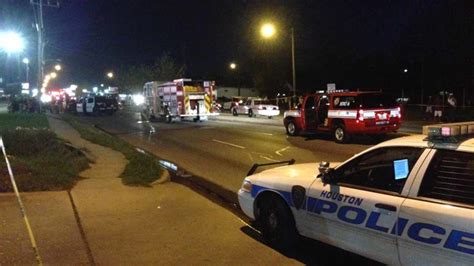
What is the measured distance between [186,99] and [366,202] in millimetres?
27675

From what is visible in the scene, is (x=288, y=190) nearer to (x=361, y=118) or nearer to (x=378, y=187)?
(x=378, y=187)

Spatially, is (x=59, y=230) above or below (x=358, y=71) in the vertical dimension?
below

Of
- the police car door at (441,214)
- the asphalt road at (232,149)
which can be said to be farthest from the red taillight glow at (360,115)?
the police car door at (441,214)

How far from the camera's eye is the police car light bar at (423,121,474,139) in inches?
183

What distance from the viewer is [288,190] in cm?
609

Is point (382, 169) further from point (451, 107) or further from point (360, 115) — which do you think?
point (451, 107)

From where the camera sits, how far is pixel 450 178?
454cm

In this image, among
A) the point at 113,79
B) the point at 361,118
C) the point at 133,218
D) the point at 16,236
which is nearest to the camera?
the point at 16,236

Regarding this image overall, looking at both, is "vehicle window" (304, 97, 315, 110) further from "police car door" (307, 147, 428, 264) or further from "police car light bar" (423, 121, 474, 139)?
"police car light bar" (423, 121, 474, 139)

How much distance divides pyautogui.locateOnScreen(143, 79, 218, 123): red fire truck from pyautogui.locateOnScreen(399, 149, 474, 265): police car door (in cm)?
2794

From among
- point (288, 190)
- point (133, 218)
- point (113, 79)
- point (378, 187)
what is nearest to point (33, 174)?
point (133, 218)

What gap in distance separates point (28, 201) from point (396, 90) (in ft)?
200

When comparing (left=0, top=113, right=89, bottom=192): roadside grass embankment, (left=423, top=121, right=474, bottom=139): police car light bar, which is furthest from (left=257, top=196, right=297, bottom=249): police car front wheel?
(left=0, top=113, right=89, bottom=192): roadside grass embankment

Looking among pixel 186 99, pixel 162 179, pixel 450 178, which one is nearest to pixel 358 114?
pixel 162 179
